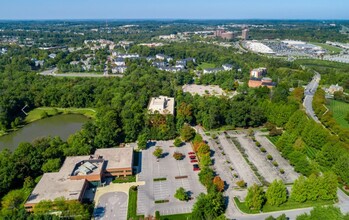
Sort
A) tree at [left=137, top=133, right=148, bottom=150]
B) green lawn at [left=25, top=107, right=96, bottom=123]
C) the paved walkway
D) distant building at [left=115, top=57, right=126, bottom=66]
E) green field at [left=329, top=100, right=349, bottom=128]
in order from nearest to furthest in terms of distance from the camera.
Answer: the paved walkway, tree at [left=137, top=133, right=148, bottom=150], green field at [left=329, top=100, right=349, bottom=128], green lawn at [left=25, top=107, right=96, bottom=123], distant building at [left=115, top=57, right=126, bottom=66]

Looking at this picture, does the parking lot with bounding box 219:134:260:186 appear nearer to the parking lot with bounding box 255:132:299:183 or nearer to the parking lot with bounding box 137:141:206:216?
the parking lot with bounding box 255:132:299:183

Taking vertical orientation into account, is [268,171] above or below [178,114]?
below

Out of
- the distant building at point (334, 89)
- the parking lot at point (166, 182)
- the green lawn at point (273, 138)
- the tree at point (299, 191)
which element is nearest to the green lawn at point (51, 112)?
the parking lot at point (166, 182)

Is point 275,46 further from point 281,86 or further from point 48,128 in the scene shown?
point 48,128

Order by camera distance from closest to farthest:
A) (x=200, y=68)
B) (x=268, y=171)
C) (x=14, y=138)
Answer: (x=268, y=171)
(x=14, y=138)
(x=200, y=68)

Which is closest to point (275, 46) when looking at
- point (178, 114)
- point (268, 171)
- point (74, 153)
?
point (178, 114)

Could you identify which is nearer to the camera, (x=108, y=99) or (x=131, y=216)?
(x=131, y=216)

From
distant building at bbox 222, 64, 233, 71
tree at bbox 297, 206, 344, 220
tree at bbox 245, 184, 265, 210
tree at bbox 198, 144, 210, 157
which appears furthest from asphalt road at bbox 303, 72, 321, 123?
tree at bbox 297, 206, 344, 220
